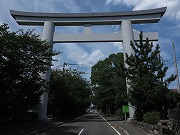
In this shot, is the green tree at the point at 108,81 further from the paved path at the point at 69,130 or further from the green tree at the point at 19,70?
the green tree at the point at 19,70

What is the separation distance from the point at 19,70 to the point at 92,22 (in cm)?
1555

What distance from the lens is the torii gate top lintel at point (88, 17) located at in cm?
3306

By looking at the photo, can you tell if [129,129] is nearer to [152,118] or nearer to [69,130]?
[152,118]

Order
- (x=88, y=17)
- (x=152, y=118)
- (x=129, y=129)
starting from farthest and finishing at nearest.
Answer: (x=88, y=17)
(x=129, y=129)
(x=152, y=118)

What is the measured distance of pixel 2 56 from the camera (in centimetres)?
1830

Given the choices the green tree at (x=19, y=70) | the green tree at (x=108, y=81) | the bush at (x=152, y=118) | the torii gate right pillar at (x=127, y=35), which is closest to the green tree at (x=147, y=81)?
the bush at (x=152, y=118)

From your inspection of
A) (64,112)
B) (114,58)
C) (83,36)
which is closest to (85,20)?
(83,36)

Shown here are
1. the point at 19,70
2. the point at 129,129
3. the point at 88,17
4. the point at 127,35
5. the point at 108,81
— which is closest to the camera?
the point at 19,70

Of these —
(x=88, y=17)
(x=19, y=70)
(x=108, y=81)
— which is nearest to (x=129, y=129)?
(x=19, y=70)

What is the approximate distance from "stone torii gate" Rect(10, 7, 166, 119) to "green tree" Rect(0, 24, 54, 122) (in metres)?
9.50

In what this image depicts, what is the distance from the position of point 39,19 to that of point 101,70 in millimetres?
27811

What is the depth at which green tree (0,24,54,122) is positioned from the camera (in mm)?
18328

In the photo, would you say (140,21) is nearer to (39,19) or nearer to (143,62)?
(143,62)

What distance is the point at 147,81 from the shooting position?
24.5 m
